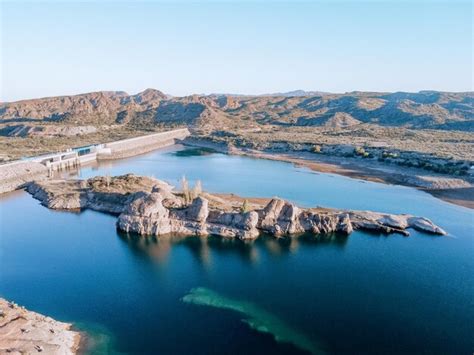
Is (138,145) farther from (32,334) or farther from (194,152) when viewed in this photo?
(32,334)

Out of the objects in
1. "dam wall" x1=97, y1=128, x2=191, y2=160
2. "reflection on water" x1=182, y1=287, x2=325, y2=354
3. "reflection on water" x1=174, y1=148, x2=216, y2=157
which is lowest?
"reflection on water" x1=182, y1=287, x2=325, y2=354

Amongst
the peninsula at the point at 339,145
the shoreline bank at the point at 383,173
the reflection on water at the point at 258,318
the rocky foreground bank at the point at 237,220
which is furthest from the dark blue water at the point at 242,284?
the peninsula at the point at 339,145

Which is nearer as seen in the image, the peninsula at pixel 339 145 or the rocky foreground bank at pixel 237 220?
the rocky foreground bank at pixel 237 220

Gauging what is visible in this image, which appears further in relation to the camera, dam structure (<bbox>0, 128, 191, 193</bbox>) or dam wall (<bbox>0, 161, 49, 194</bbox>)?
dam structure (<bbox>0, 128, 191, 193</bbox>)

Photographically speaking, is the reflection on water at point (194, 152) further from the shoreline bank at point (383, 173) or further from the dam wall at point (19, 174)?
the dam wall at point (19, 174)

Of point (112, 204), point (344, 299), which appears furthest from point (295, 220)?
point (112, 204)

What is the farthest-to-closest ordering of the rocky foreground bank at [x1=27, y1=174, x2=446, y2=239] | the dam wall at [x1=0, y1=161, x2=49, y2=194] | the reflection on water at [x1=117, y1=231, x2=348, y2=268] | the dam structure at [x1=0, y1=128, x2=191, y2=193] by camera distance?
the dam structure at [x1=0, y1=128, x2=191, y2=193] < the dam wall at [x1=0, y1=161, x2=49, y2=194] < the rocky foreground bank at [x1=27, y1=174, x2=446, y2=239] < the reflection on water at [x1=117, y1=231, x2=348, y2=268]

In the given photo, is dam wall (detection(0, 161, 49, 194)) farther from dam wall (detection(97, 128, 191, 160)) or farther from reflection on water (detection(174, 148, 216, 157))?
reflection on water (detection(174, 148, 216, 157))

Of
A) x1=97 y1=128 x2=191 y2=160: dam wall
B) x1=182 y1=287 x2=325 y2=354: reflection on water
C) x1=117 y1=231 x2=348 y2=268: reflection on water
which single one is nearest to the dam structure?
x1=97 y1=128 x2=191 y2=160: dam wall
